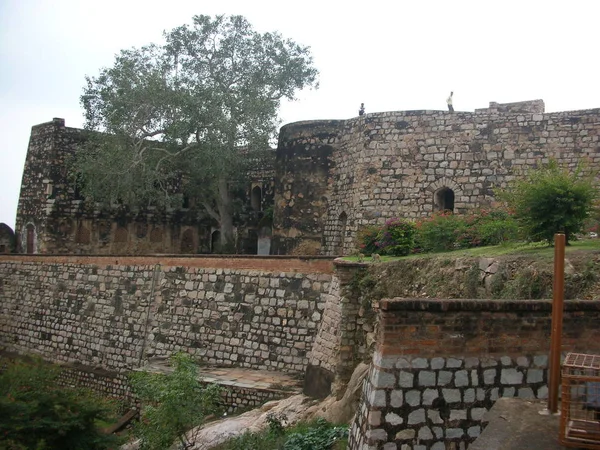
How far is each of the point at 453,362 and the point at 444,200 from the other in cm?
1443

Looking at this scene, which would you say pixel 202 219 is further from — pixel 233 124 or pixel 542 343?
pixel 542 343

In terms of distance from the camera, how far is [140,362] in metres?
19.9

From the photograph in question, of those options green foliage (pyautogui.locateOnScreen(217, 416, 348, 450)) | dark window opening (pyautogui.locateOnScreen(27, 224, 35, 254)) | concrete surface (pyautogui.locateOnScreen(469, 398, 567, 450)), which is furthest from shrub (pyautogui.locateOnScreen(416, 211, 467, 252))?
dark window opening (pyautogui.locateOnScreen(27, 224, 35, 254))

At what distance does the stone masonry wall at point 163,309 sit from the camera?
671 inches

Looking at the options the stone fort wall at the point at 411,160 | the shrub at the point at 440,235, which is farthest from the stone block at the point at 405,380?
the stone fort wall at the point at 411,160

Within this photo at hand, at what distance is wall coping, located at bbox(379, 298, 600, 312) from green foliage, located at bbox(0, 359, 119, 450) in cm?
822

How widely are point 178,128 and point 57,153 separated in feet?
29.3

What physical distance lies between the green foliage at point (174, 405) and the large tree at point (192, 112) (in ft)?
44.7

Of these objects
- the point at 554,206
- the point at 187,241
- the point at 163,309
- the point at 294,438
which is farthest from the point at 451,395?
the point at 187,241

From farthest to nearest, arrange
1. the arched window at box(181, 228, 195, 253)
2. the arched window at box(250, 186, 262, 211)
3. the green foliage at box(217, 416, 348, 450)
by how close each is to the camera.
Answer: the arched window at box(181, 228, 195, 253) < the arched window at box(250, 186, 262, 211) < the green foliage at box(217, 416, 348, 450)

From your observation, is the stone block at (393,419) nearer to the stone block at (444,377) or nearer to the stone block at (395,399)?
the stone block at (395,399)

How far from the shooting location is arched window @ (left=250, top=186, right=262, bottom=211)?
3124 centimetres

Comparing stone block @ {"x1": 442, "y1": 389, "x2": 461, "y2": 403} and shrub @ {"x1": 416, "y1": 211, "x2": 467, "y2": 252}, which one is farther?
shrub @ {"x1": 416, "y1": 211, "x2": 467, "y2": 252}

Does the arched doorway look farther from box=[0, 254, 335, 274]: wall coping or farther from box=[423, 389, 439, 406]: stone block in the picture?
box=[423, 389, 439, 406]: stone block
